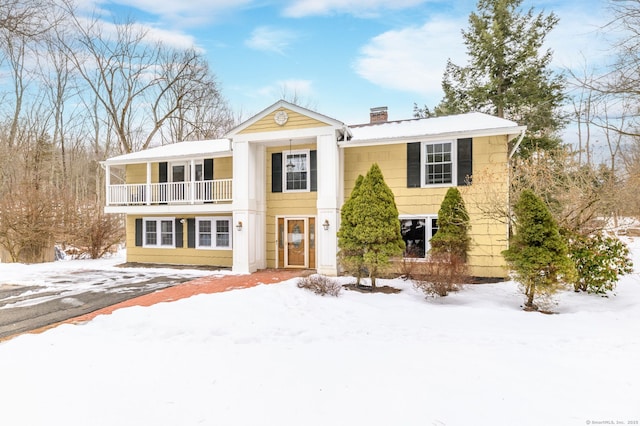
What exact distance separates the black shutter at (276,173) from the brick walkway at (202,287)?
3.08 m

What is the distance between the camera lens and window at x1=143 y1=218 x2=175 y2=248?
13.8 meters

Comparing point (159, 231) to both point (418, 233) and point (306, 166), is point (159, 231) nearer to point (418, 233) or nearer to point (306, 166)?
point (306, 166)

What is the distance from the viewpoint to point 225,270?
12.1 meters

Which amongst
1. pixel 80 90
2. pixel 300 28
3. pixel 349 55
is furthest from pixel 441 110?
pixel 80 90

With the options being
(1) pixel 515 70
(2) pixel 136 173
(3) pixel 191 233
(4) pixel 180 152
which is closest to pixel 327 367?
(3) pixel 191 233

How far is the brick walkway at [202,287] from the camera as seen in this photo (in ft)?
22.4

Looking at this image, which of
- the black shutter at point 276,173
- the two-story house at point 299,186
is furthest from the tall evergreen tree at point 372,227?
the black shutter at point 276,173

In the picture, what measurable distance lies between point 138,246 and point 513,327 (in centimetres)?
1389

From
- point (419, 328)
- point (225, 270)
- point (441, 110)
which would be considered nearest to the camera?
point (419, 328)

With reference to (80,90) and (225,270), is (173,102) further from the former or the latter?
(225,270)

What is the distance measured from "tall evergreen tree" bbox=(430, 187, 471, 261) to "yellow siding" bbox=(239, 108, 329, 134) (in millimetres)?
4704

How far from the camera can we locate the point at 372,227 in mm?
8648

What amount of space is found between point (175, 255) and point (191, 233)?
3.95 ft

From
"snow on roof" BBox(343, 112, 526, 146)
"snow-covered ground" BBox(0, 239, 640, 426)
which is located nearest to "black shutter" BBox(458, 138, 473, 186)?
Result: "snow on roof" BBox(343, 112, 526, 146)
